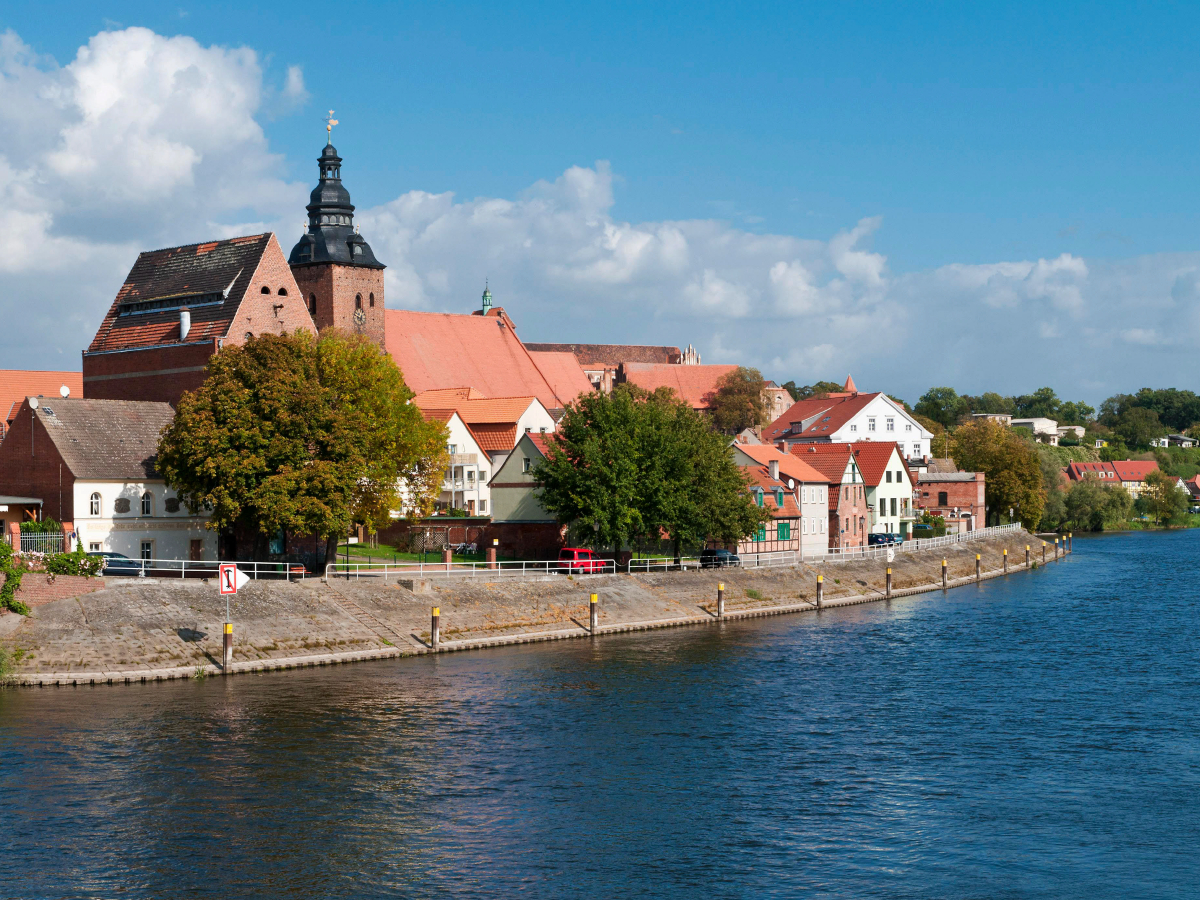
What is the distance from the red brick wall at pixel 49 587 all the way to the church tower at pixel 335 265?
54.0 meters

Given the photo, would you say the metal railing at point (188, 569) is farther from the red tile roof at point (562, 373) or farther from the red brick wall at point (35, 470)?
the red tile roof at point (562, 373)

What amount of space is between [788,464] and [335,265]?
129 ft

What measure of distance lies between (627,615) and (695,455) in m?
14.3

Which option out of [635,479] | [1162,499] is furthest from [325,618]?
[1162,499]

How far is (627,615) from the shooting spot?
61.3 meters

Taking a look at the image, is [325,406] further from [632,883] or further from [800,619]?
[632,883]

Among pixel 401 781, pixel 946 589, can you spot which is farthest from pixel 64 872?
pixel 946 589

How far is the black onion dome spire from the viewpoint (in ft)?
329

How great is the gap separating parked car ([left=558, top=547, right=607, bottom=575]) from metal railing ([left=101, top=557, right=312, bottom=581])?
14.4m

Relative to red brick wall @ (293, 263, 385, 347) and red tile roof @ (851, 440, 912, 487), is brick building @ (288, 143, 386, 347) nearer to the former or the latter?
red brick wall @ (293, 263, 385, 347)

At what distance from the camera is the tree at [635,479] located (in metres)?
68.1

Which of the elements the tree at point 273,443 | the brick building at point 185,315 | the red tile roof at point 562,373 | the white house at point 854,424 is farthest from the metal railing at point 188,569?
the red tile roof at point 562,373

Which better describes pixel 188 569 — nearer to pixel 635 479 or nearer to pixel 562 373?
pixel 635 479

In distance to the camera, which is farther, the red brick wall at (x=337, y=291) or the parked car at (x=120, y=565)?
the red brick wall at (x=337, y=291)
